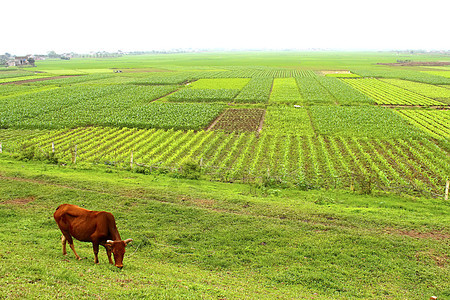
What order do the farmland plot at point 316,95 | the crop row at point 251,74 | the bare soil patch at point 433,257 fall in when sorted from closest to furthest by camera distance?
the bare soil patch at point 433,257
the farmland plot at point 316,95
the crop row at point 251,74

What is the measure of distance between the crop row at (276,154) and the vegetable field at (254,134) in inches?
3.9

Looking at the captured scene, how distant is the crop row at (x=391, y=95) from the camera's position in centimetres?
4841

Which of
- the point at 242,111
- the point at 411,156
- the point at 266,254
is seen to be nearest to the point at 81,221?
the point at 266,254

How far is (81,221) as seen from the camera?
8422mm

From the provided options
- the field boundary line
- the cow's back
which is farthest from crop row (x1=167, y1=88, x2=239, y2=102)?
the cow's back

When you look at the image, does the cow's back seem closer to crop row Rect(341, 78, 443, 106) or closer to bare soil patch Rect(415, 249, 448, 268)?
bare soil patch Rect(415, 249, 448, 268)

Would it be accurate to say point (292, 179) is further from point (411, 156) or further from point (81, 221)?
point (81, 221)

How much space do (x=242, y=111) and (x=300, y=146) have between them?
17792 millimetres

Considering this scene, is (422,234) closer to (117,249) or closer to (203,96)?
(117,249)

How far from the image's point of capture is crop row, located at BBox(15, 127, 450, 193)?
20453mm

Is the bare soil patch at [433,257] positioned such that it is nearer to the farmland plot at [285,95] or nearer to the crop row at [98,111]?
the crop row at [98,111]

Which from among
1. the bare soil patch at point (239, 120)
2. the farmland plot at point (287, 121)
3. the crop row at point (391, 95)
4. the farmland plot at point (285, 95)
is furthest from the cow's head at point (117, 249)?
the crop row at point (391, 95)

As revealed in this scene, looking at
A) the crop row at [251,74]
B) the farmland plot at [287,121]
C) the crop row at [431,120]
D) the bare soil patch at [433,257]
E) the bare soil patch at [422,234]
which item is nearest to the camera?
the bare soil patch at [433,257]

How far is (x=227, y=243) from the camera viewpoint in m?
11.2
